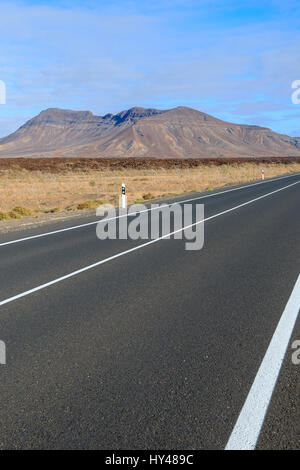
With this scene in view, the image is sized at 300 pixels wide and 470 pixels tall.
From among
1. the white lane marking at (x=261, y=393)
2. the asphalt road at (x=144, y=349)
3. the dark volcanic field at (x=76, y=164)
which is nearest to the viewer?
the white lane marking at (x=261, y=393)

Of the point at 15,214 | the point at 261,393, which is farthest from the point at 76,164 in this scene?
the point at 261,393

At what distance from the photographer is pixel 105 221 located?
15.5 m

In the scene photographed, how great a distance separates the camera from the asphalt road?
3.23 m

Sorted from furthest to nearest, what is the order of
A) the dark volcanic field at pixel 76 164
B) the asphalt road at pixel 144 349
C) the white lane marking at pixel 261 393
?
the dark volcanic field at pixel 76 164 < the asphalt road at pixel 144 349 < the white lane marking at pixel 261 393

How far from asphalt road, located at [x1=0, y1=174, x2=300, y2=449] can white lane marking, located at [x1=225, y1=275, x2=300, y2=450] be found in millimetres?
49

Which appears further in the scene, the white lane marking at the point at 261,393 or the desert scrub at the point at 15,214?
the desert scrub at the point at 15,214

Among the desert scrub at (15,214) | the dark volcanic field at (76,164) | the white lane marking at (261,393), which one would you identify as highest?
the dark volcanic field at (76,164)

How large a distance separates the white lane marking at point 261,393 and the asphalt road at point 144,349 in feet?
0.16

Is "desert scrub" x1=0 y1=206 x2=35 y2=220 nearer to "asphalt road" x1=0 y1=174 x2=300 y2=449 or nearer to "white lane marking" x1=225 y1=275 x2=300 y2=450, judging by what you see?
"asphalt road" x1=0 y1=174 x2=300 y2=449

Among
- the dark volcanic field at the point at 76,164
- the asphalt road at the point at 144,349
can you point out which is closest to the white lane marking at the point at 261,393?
the asphalt road at the point at 144,349

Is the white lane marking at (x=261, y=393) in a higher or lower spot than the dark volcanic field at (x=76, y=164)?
lower

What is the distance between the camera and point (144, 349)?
4.60 metres

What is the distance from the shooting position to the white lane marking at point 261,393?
307 centimetres

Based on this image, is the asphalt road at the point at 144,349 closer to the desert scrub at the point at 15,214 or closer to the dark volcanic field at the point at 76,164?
the desert scrub at the point at 15,214
